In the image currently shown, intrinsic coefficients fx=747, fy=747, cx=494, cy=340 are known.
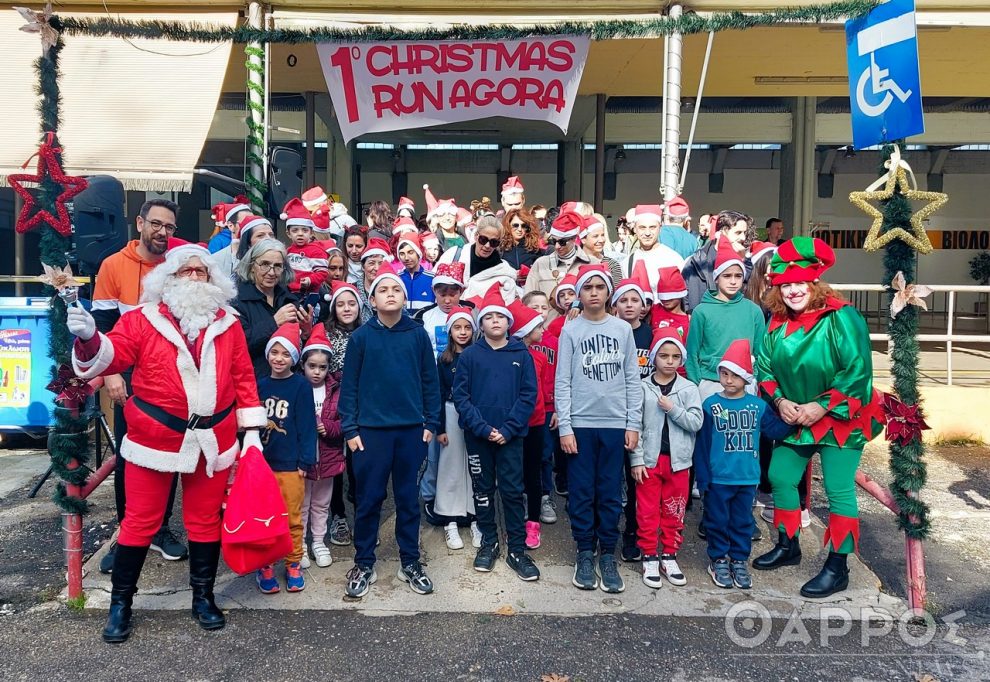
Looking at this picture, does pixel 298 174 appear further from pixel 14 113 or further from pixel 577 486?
pixel 577 486

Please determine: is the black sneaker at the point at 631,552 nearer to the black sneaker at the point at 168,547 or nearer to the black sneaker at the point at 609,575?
the black sneaker at the point at 609,575

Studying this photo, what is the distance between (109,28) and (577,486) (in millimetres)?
3772

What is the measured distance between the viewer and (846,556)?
4.25 m

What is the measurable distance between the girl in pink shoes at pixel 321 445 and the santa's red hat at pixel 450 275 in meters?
0.93

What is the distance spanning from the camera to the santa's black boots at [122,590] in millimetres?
3611

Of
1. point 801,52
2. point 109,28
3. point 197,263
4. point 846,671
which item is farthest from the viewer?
point 801,52

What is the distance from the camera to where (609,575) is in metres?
4.20

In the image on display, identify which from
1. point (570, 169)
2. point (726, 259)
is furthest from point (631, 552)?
point (570, 169)

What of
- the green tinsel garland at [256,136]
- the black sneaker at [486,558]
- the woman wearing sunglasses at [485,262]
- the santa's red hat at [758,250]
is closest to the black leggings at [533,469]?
the black sneaker at [486,558]

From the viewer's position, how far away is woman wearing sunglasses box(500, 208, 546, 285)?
595cm

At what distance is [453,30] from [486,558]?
10.8 ft

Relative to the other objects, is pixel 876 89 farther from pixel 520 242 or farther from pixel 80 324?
pixel 80 324

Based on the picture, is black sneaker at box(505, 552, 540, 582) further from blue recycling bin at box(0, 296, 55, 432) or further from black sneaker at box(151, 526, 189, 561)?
blue recycling bin at box(0, 296, 55, 432)

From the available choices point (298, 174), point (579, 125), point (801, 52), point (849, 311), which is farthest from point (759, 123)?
point (849, 311)
